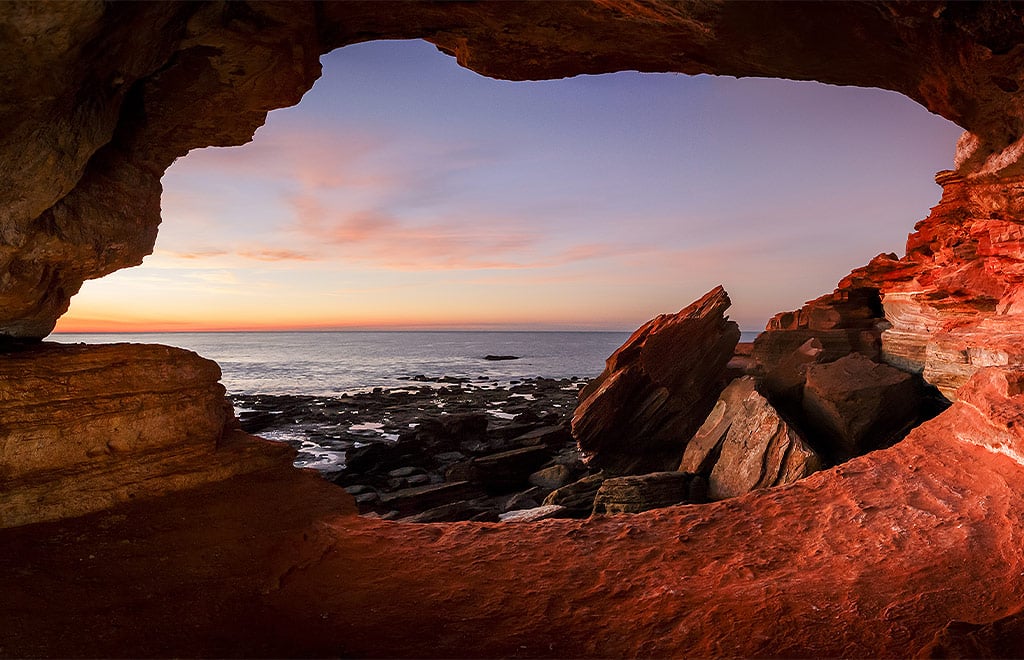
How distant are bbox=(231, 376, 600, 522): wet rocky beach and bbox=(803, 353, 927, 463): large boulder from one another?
540 cm

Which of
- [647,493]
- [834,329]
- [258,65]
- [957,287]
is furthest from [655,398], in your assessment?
[258,65]

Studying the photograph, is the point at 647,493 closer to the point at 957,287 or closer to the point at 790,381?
the point at 790,381

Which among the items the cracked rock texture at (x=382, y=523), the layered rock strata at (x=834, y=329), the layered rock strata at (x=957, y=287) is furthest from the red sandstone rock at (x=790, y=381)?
the cracked rock texture at (x=382, y=523)

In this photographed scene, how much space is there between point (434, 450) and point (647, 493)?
10.6 metres

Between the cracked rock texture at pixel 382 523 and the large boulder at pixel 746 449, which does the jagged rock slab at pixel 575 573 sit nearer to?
the cracked rock texture at pixel 382 523

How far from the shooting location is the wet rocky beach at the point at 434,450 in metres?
13.2

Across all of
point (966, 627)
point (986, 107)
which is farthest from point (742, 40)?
point (966, 627)

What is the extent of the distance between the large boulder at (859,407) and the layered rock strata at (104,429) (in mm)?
11915

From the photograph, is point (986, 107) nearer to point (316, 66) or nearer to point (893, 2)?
point (893, 2)

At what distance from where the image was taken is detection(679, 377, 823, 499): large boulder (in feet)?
33.7

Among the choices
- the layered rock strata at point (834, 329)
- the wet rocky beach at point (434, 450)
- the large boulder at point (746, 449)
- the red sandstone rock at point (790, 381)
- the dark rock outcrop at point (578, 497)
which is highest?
the layered rock strata at point (834, 329)

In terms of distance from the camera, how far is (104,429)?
23.4 feet

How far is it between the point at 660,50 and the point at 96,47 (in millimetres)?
6154

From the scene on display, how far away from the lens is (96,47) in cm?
490
